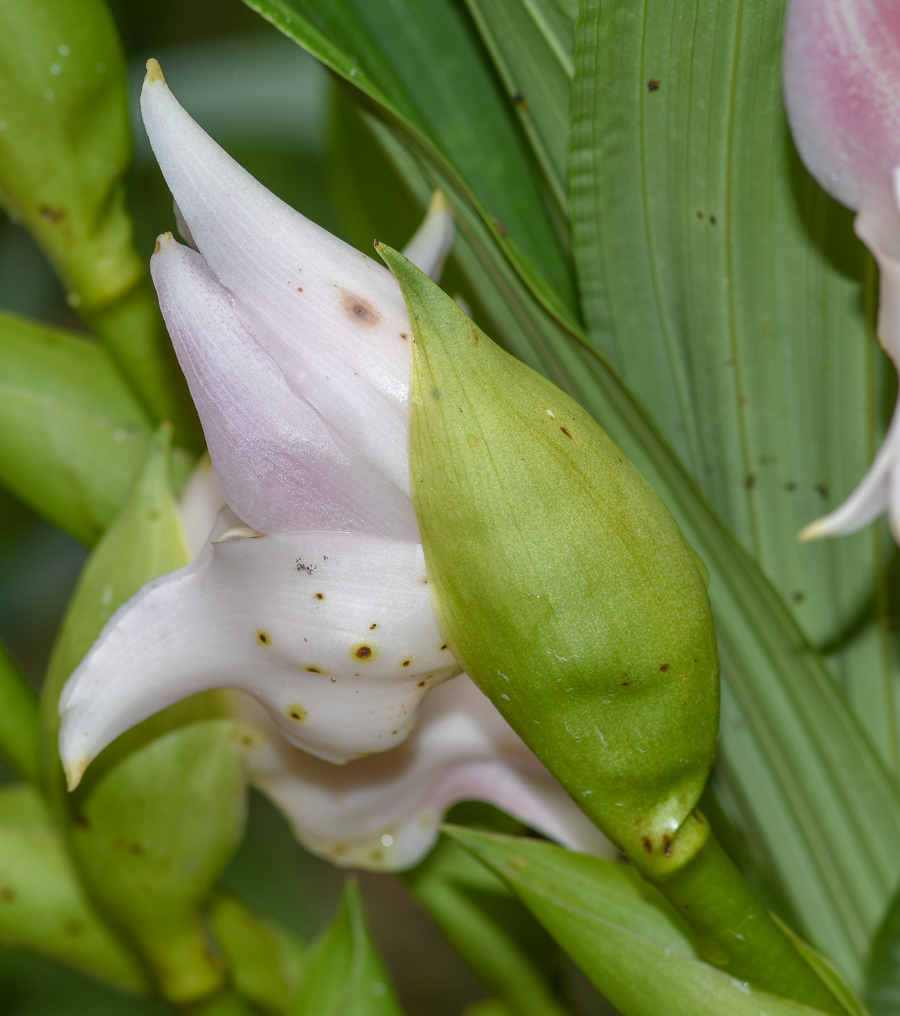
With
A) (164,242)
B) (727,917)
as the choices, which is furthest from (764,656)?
(164,242)

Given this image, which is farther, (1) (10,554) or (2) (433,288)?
(1) (10,554)

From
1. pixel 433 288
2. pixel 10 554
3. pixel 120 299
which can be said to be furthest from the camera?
pixel 10 554

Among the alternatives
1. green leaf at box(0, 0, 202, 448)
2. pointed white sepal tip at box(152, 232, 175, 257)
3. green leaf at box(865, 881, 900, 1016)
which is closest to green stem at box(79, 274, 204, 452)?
green leaf at box(0, 0, 202, 448)

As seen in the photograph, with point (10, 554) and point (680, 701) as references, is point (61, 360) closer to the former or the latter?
point (680, 701)

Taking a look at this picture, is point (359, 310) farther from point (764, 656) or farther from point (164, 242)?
point (764, 656)

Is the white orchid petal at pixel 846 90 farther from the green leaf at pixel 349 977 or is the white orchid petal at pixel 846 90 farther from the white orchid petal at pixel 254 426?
the green leaf at pixel 349 977

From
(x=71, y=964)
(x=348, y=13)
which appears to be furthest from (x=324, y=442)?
(x=71, y=964)

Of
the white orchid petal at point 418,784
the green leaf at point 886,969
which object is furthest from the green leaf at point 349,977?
the green leaf at point 886,969
